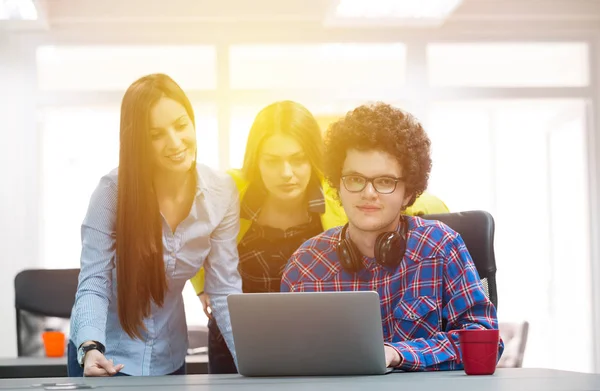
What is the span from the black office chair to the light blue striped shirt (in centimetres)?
106

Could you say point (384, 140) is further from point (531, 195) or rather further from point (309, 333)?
point (531, 195)

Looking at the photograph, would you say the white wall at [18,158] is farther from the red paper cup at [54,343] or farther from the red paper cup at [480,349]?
the red paper cup at [480,349]

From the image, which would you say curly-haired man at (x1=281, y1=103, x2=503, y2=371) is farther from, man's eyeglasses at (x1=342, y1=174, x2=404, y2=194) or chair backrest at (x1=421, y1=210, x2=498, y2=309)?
chair backrest at (x1=421, y1=210, x2=498, y2=309)

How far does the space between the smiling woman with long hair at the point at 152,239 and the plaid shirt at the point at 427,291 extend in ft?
1.55

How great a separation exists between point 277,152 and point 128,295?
678 mm

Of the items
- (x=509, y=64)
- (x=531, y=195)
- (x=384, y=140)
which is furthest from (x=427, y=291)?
(x=531, y=195)

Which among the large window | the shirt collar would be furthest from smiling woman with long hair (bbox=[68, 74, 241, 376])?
the large window

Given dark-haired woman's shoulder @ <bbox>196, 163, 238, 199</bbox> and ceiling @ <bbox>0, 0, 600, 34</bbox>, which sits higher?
ceiling @ <bbox>0, 0, 600, 34</bbox>

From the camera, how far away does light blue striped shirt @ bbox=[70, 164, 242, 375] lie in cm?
226

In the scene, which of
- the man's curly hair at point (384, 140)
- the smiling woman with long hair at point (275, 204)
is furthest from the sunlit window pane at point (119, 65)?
the man's curly hair at point (384, 140)

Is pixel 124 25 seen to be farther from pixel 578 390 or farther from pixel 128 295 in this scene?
pixel 578 390

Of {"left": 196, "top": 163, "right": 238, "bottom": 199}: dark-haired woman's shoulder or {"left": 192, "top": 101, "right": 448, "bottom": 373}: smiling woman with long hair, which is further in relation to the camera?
{"left": 192, "top": 101, "right": 448, "bottom": 373}: smiling woman with long hair

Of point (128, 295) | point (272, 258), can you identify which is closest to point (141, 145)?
point (128, 295)

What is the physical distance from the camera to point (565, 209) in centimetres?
634
